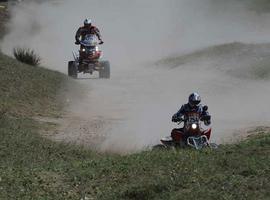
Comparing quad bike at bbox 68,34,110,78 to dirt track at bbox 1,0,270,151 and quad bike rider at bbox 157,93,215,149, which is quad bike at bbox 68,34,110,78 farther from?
quad bike rider at bbox 157,93,215,149

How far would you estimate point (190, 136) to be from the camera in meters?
13.6

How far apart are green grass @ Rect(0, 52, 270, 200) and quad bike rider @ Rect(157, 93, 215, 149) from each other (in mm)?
1404

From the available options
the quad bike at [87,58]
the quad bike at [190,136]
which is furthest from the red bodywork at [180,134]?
the quad bike at [87,58]

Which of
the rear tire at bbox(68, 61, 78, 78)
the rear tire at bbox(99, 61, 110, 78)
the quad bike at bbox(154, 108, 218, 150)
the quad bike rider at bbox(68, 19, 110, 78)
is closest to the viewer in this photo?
the quad bike at bbox(154, 108, 218, 150)

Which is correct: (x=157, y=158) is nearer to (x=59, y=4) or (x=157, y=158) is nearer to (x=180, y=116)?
(x=180, y=116)

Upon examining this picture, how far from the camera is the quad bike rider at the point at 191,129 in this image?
13.5 meters

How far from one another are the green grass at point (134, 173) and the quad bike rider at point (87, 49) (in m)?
13.9

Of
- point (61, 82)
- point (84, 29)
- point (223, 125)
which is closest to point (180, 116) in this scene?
point (223, 125)

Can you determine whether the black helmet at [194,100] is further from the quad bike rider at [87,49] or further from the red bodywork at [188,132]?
the quad bike rider at [87,49]

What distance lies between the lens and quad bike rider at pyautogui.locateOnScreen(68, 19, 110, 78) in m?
27.8

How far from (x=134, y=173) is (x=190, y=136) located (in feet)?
10.8

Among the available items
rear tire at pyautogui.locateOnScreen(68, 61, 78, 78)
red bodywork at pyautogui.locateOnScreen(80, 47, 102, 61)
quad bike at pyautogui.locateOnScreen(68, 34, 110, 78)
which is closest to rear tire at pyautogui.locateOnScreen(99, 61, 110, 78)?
quad bike at pyautogui.locateOnScreen(68, 34, 110, 78)

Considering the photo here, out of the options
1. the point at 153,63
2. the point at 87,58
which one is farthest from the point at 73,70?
the point at 153,63

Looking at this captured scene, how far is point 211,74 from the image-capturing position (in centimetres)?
3020
